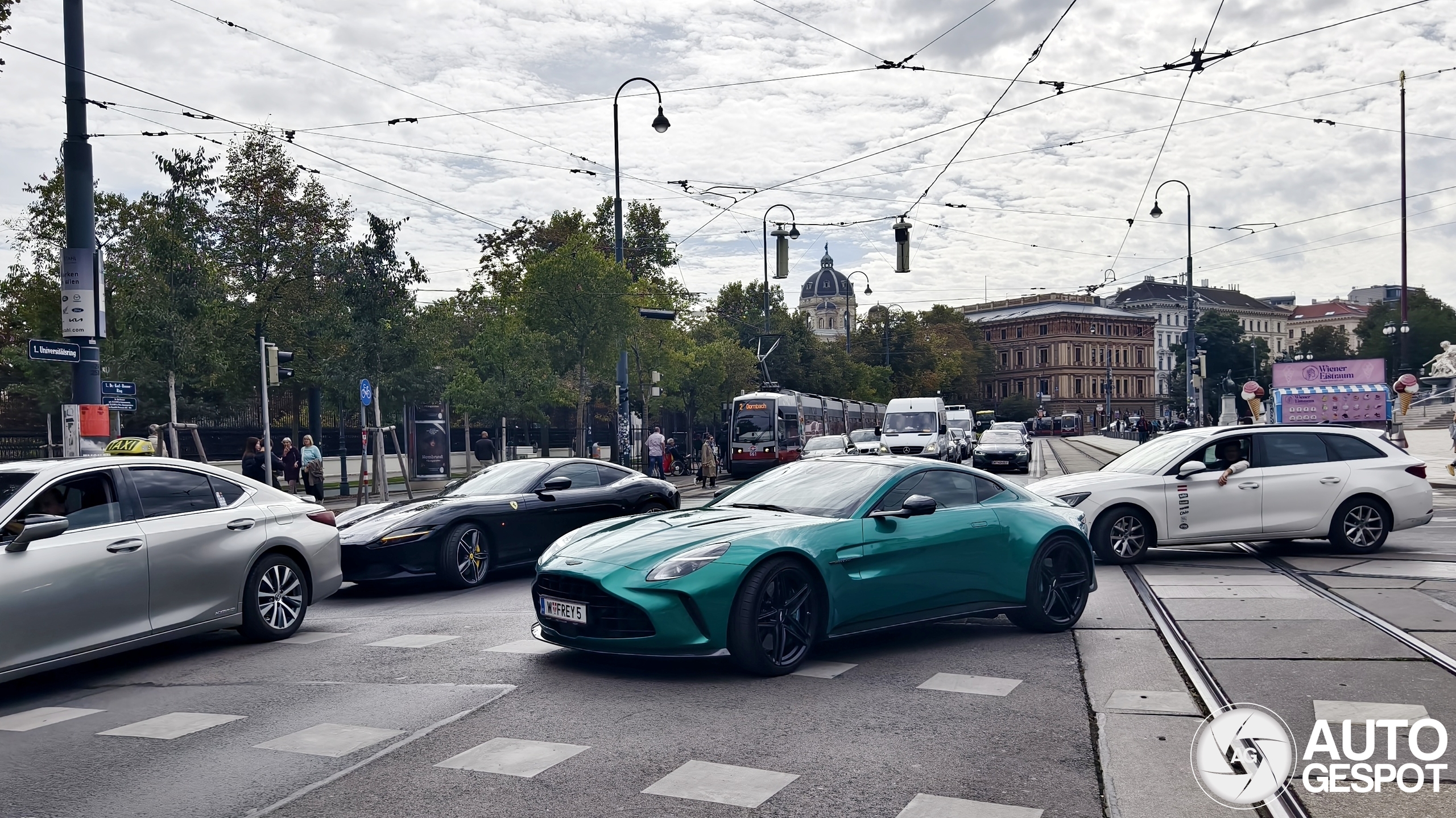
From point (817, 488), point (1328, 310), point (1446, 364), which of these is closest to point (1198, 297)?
point (1328, 310)

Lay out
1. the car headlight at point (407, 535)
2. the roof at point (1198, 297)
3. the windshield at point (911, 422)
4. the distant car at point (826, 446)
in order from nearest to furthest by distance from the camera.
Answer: the car headlight at point (407, 535) < the distant car at point (826, 446) < the windshield at point (911, 422) < the roof at point (1198, 297)

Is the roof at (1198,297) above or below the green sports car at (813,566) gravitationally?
above

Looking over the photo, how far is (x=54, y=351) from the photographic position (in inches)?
540

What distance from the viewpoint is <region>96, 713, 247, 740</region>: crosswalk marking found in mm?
5777

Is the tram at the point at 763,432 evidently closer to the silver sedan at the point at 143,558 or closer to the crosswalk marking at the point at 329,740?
the silver sedan at the point at 143,558

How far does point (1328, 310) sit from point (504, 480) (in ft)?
613

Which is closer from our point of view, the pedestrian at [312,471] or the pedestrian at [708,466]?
the pedestrian at [312,471]

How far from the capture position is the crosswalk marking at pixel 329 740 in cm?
532

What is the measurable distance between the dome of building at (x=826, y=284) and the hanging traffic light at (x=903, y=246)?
14879cm

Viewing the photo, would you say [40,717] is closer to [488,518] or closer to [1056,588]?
[488,518]

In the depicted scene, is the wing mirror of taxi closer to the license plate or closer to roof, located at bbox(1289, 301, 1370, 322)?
the license plate

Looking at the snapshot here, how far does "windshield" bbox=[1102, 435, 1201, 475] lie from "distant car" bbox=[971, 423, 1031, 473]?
23.9 meters

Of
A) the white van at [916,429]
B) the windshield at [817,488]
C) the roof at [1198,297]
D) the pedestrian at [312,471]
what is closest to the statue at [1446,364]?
the white van at [916,429]

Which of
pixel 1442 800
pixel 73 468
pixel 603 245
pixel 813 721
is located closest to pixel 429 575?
pixel 73 468
